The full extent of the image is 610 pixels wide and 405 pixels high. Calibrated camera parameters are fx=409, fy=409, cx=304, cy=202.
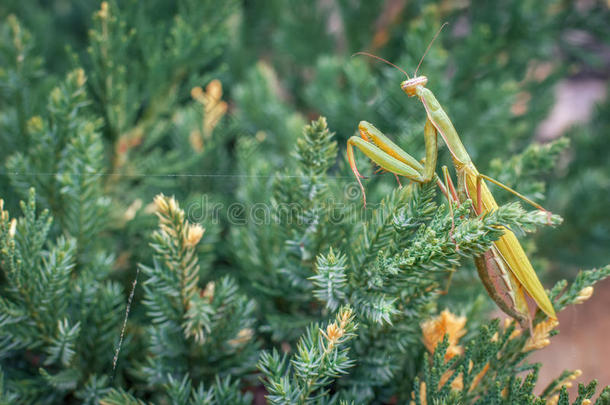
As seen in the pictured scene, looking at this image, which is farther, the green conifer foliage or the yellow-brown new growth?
the yellow-brown new growth

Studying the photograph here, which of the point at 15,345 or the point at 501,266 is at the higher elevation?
the point at 501,266

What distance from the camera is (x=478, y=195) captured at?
3.25 feet

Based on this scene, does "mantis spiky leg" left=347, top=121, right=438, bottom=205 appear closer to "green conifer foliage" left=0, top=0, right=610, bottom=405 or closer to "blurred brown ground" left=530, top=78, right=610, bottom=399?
"green conifer foliage" left=0, top=0, right=610, bottom=405

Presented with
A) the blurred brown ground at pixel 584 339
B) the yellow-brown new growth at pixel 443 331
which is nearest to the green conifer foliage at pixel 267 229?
the yellow-brown new growth at pixel 443 331

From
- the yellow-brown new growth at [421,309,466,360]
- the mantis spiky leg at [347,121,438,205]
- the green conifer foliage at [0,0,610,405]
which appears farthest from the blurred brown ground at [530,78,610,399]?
the mantis spiky leg at [347,121,438,205]

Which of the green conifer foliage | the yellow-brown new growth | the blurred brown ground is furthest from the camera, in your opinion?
the blurred brown ground

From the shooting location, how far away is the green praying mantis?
2.99ft

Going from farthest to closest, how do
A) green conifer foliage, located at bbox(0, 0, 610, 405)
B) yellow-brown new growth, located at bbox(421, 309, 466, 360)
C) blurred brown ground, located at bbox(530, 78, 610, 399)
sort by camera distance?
blurred brown ground, located at bbox(530, 78, 610, 399)
yellow-brown new growth, located at bbox(421, 309, 466, 360)
green conifer foliage, located at bbox(0, 0, 610, 405)

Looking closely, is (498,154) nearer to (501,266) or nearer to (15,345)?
(501,266)

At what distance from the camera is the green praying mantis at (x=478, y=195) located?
911 mm

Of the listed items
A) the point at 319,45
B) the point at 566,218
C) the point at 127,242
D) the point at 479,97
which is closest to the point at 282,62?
the point at 319,45

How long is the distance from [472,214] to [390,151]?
0.25m

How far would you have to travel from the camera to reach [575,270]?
2.06m

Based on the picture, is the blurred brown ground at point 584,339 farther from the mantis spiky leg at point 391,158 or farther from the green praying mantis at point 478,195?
the mantis spiky leg at point 391,158
